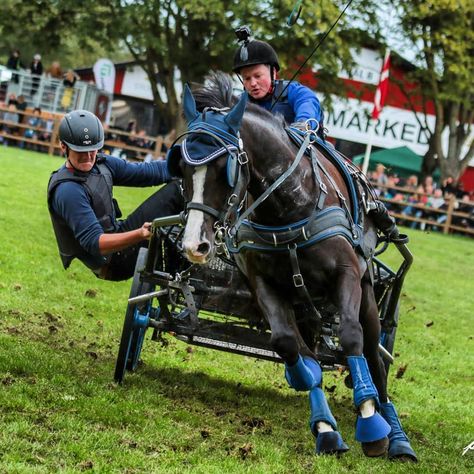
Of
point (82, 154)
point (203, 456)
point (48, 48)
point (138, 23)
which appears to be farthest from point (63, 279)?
point (48, 48)

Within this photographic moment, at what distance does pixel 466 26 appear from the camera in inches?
1241

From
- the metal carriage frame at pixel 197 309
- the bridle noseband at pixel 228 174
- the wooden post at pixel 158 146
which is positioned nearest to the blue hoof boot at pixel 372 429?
the metal carriage frame at pixel 197 309

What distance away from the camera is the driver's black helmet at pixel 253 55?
6.06m

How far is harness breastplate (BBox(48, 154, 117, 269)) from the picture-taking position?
6109mm

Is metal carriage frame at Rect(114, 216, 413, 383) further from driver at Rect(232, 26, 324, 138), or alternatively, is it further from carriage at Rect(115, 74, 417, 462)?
driver at Rect(232, 26, 324, 138)

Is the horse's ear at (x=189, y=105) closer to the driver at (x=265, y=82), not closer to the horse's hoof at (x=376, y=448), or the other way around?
the driver at (x=265, y=82)

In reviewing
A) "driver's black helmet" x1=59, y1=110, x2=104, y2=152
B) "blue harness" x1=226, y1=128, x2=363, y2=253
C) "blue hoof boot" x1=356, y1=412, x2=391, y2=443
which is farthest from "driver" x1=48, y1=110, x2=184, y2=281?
"blue hoof boot" x1=356, y1=412, x2=391, y2=443

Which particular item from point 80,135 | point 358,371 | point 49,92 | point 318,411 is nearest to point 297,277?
point 358,371

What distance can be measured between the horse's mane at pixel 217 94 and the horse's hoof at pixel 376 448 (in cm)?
180

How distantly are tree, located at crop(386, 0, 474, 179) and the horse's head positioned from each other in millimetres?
26737

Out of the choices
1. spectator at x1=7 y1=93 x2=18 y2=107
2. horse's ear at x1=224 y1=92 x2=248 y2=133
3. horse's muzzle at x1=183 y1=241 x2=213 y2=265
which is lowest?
spectator at x1=7 y1=93 x2=18 y2=107

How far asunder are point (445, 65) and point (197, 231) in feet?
96.1

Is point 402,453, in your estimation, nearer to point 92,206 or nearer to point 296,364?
point 296,364

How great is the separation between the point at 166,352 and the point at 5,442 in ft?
11.2
